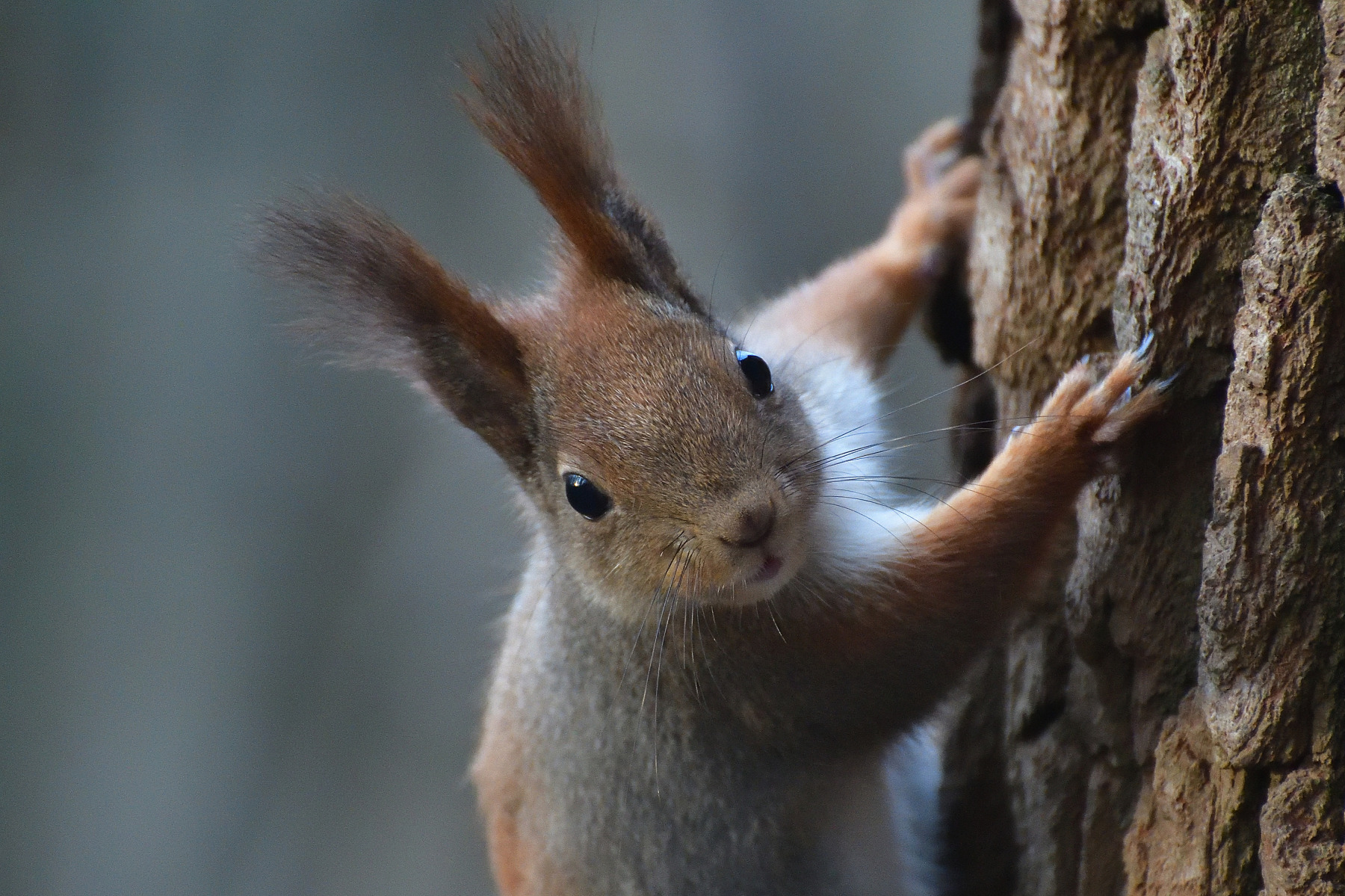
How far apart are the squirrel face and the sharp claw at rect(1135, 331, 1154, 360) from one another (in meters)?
0.42

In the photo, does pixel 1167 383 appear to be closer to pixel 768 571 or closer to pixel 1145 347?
pixel 1145 347

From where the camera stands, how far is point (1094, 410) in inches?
53.7

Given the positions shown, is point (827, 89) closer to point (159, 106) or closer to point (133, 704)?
point (159, 106)

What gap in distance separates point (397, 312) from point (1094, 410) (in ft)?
2.75

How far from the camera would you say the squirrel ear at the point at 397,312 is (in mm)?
1389

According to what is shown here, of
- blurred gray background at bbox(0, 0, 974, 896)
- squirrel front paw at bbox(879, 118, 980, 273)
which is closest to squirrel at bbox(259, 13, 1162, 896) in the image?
squirrel front paw at bbox(879, 118, 980, 273)

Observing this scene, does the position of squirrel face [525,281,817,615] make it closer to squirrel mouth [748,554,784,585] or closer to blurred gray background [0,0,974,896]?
squirrel mouth [748,554,784,585]

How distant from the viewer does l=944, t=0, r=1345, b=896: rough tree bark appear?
3.65ft

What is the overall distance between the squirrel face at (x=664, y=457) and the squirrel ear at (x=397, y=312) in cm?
5

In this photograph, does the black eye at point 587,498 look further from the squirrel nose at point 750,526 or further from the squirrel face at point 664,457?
the squirrel nose at point 750,526

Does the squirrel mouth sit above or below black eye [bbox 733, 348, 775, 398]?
below

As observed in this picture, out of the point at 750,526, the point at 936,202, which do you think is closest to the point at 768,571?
the point at 750,526

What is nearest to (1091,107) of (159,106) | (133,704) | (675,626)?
(675,626)

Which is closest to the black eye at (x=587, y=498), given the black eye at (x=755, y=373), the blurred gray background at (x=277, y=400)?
the black eye at (x=755, y=373)
